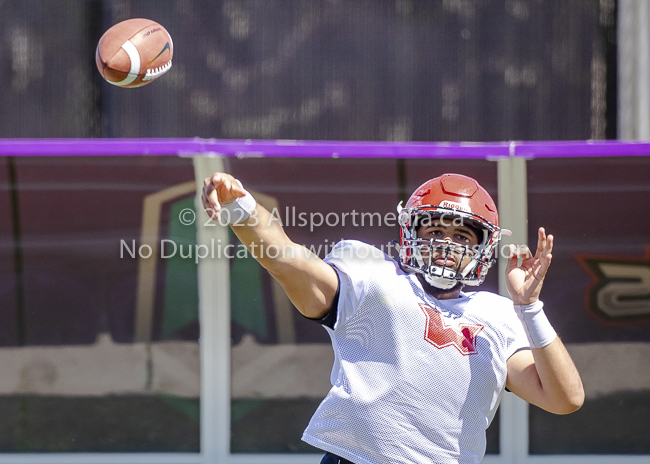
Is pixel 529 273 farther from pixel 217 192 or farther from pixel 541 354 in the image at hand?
pixel 217 192

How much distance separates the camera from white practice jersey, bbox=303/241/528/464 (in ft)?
6.53

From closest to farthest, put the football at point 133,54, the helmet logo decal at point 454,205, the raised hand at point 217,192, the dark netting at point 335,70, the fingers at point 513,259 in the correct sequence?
the raised hand at point 217,192 → the fingers at point 513,259 → the helmet logo decal at point 454,205 → the football at point 133,54 → the dark netting at point 335,70

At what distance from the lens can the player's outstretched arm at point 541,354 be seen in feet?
6.49

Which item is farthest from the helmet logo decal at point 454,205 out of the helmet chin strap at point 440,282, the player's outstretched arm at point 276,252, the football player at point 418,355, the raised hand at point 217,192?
the raised hand at point 217,192

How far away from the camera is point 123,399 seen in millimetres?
4086

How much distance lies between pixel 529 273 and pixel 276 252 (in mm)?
878

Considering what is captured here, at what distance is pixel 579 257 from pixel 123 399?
3168 millimetres

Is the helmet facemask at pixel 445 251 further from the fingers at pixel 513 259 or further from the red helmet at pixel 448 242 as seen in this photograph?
the fingers at pixel 513 259

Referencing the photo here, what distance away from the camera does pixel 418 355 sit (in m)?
2.04

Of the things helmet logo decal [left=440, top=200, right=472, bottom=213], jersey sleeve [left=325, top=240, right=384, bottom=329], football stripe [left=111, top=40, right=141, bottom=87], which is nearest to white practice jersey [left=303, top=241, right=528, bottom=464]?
jersey sleeve [left=325, top=240, right=384, bottom=329]

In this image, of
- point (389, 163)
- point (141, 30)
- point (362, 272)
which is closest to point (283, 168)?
point (389, 163)

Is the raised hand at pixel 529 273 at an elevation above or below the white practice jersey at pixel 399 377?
above

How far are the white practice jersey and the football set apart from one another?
67.4 inches

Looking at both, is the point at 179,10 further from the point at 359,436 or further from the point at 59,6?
the point at 359,436
